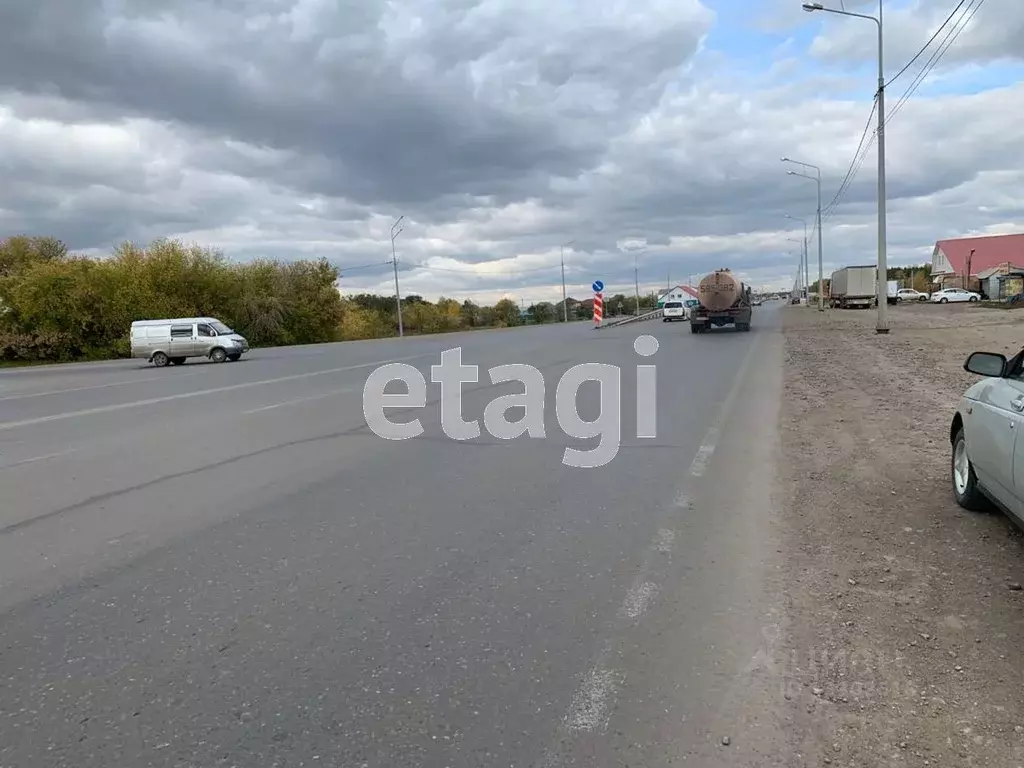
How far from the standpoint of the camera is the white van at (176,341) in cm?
3241

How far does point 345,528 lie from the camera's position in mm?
5656

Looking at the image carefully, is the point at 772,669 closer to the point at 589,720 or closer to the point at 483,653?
the point at 589,720

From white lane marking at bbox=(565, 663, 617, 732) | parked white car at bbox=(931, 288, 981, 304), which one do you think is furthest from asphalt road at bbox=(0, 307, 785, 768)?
parked white car at bbox=(931, 288, 981, 304)

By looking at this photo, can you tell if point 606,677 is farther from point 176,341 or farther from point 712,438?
point 176,341

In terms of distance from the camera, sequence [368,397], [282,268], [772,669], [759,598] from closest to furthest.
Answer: [772,669]
[759,598]
[368,397]
[282,268]

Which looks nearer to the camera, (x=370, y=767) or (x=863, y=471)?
(x=370, y=767)

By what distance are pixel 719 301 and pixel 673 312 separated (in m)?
26.0

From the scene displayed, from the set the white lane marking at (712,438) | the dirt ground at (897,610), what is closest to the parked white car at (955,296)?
the white lane marking at (712,438)

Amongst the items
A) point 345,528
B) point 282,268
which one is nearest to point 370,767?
point 345,528

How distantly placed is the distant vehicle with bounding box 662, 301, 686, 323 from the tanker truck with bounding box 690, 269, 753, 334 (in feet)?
80.2

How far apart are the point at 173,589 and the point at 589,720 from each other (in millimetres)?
2758

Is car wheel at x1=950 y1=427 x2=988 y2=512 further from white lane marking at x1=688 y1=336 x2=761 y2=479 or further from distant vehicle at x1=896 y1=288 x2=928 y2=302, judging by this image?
distant vehicle at x1=896 y1=288 x2=928 y2=302

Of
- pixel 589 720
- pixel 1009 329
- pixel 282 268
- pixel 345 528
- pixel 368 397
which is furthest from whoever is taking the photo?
pixel 282 268

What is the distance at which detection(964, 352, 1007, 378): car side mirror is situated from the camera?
16.2 ft
